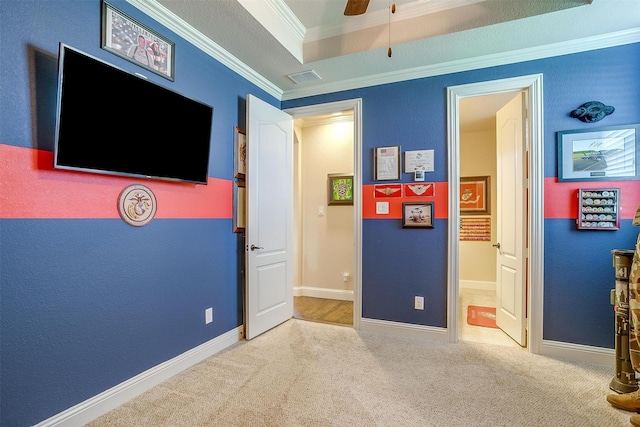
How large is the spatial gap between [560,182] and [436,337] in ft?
5.69

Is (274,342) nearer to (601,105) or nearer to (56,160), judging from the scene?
(56,160)

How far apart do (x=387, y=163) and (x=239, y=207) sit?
1.54 metres

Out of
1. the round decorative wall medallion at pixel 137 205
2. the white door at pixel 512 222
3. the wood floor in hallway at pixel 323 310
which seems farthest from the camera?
the wood floor in hallway at pixel 323 310

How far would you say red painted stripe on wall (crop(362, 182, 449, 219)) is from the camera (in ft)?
9.12

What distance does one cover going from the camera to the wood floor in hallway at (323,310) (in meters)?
3.40

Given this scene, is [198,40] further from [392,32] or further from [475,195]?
[475,195]

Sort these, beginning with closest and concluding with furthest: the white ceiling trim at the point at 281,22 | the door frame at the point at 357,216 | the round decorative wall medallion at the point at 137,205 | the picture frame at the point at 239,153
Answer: the round decorative wall medallion at the point at 137,205 < the white ceiling trim at the point at 281,22 < the picture frame at the point at 239,153 < the door frame at the point at 357,216

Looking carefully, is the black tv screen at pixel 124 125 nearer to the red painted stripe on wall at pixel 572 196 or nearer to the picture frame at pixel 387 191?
the picture frame at pixel 387 191

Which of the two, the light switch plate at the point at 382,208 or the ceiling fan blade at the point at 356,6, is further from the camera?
the light switch plate at the point at 382,208

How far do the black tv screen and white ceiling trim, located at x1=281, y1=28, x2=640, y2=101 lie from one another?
1487 millimetres

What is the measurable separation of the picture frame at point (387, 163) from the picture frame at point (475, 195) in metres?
2.58

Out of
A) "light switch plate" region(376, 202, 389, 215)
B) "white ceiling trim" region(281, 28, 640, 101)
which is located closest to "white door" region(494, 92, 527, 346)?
"white ceiling trim" region(281, 28, 640, 101)

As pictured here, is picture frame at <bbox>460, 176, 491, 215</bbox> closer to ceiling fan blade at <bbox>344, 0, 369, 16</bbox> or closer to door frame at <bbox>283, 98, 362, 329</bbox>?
door frame at <bbox>283, 98, 362, 329</bbox>

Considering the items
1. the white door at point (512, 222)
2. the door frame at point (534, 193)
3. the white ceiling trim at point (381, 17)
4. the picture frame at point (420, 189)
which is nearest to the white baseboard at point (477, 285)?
the white door at point (512, 222)
